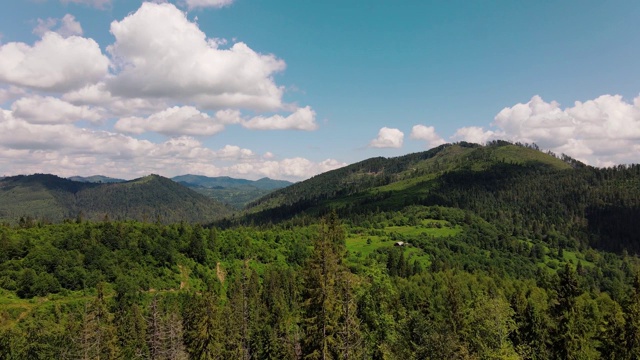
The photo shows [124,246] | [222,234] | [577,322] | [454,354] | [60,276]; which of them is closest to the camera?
[454,354]

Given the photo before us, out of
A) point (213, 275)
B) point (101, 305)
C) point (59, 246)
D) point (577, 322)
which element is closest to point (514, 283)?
point (577, 322)

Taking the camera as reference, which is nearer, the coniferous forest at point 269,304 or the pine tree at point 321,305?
the pine tree at point 321,305

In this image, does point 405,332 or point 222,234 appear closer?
point 405,332

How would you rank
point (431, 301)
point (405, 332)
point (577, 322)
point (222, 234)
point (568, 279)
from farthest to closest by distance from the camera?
point (222, 234) → point (431, 301) → point (577, 322) → point (568, 279) → point (405, 332)

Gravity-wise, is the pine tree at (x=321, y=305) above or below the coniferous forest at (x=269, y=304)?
above

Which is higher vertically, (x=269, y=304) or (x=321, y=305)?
(x=321, y=305)

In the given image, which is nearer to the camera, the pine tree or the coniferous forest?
the pine tree

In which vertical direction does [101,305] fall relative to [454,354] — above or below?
below

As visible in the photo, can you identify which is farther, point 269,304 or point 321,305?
point 269,304

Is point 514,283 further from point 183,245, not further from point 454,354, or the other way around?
point 183,245

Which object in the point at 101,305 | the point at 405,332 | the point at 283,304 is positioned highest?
the point at 405,332

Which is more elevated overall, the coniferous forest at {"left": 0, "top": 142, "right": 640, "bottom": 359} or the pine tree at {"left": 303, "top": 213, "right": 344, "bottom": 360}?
the pine tree at {"left": 303, "top": 213, "right": 344, "bottom": 360}
